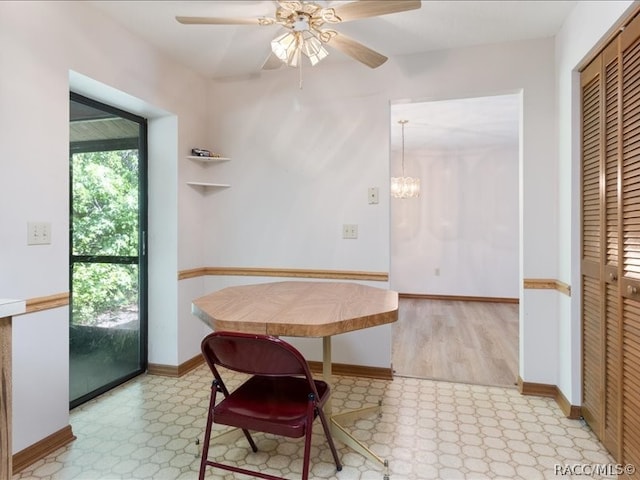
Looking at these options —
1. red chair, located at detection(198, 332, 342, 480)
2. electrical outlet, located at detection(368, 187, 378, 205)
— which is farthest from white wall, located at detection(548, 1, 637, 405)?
red chair, located at detection(198, 332, 342, 480)

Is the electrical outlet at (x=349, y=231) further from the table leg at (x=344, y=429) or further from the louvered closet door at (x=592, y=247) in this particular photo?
the louvered closet door at (x=592, y=247)

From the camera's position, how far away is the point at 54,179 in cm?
189

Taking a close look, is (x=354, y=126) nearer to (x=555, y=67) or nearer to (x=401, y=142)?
(x=555, y=67)

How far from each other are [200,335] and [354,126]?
2.12 meters

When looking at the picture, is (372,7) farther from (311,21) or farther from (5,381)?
A: (5,381)

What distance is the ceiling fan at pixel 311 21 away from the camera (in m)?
1.54

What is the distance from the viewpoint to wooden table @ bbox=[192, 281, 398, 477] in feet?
4.52

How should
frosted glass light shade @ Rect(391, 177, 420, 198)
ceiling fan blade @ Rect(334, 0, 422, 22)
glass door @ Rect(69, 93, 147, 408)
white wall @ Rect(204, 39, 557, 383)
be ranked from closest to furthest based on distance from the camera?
ceiling fan blade @ Rect(334, 0, 422, 22) < glass door @ Rect(69, 93, 147, 408) < white wall @ Rect(204, 39, 557, 383) < frosted glass light shade @ Rect(391, 177, 420, 198)

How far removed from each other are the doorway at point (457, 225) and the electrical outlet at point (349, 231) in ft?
5.86

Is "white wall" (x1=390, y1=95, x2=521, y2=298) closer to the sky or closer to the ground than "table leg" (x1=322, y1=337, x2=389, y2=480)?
closer to the sky

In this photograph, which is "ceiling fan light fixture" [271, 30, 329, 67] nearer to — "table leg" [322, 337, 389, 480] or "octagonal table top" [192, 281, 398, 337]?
"octagonal table top" [192, 281, 398, 337]

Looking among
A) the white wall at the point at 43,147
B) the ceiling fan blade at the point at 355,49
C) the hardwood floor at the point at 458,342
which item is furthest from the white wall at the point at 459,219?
the white wall at the point at 43,147

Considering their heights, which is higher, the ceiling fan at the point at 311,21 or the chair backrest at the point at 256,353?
the ceiling fan at the point at 311,21

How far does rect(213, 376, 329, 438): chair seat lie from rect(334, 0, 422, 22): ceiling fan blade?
5.38 feet
